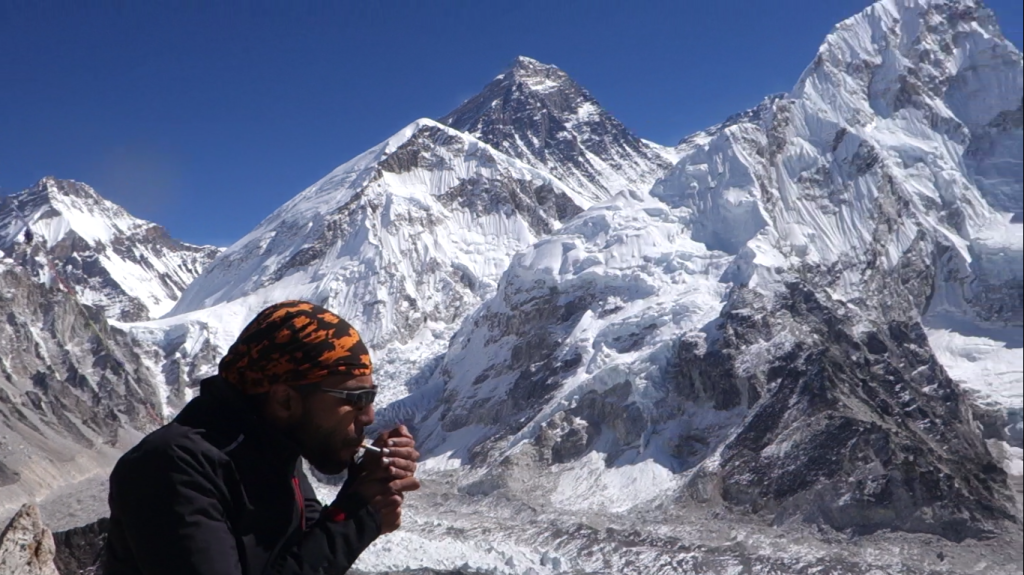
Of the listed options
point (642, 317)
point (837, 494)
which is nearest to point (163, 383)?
point (642, 317)

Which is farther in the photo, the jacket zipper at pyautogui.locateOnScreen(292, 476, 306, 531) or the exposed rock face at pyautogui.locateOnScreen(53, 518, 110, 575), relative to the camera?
the exposed rock face at pyautogui.locateOnScreen(53, 518, 110, 575)

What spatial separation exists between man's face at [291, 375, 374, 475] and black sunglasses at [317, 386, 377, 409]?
0.01 metres

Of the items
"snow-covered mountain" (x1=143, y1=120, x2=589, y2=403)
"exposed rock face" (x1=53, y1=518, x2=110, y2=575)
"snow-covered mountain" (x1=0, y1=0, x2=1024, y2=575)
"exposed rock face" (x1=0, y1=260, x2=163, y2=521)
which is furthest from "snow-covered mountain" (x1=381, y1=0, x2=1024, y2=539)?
"exposed rock face" (x1=53, y1=518, x2=110, y2=575)

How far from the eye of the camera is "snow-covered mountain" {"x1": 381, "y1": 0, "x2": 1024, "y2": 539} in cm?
8538

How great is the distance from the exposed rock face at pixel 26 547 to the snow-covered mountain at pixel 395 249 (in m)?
128

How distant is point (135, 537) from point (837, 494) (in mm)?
83497

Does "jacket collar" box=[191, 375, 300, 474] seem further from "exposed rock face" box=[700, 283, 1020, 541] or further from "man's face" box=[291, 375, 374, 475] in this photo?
"exposed rock face" box=[700, 283, 1020, 541]

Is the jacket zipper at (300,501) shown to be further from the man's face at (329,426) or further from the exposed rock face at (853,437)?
the exposed rock face at (853,437)

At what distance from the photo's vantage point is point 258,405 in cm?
359

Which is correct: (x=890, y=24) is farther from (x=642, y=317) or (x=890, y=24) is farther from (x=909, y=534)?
(x=909, y=534)

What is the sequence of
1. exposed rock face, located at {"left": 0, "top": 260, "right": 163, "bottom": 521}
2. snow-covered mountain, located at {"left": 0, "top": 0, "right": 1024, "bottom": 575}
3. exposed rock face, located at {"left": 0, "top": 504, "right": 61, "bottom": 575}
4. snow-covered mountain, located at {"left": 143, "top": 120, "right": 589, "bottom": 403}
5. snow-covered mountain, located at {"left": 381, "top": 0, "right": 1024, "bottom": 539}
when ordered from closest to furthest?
1. exposed rock face, located at {"left": 0, "top": 504, "right": 61, "bottom": 575}
2. snow-covered mountain, located at {"left": 0, "top": 0, "right": 1024, "bottom": 575}
3. exposed rock face, located at {"left": 0, "top": 260, "right": 163, "bottom": 521}
4. snow-covered mountain, located at {"left": 381, "top": 0, "right": 1024, "bottom": 539}
5. snow-covered mountain, located at {"left": 143, "top": 120, "right": 589, "bottom": 403}

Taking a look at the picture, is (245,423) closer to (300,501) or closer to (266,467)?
(266,467)

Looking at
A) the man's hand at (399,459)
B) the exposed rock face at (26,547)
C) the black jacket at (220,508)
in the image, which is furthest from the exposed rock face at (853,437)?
the black jacket at (220,508)

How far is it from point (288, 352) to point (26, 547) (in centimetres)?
412
